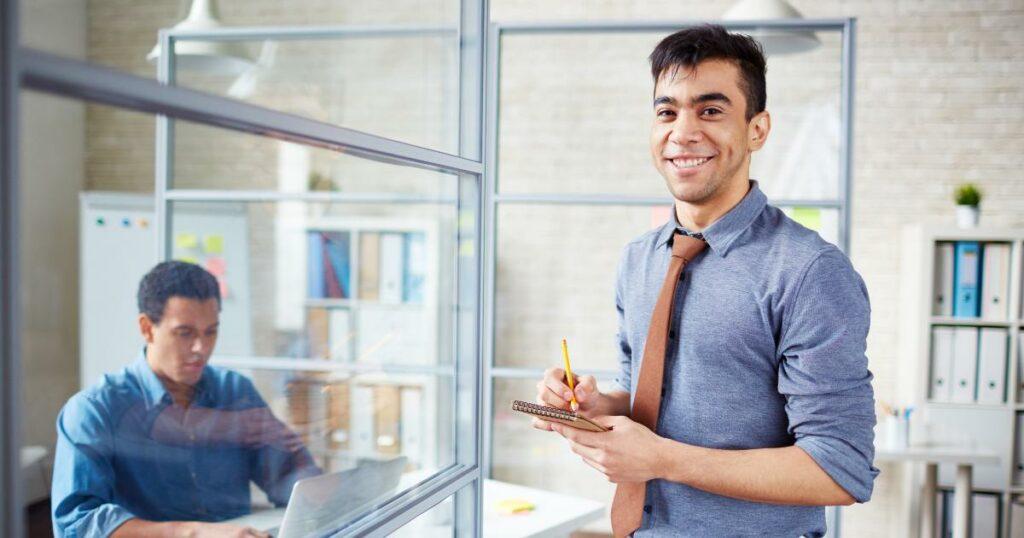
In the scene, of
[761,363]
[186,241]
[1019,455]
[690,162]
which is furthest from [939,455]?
[186,241]

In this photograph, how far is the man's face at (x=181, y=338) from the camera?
1.26 m

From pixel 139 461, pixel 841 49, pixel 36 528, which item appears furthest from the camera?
pixel 841 49

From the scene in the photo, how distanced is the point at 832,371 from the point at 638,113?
254cm

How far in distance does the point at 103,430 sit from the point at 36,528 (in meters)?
0.49

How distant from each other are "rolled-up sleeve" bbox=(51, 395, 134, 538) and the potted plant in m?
4.02

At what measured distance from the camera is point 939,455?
334 cm

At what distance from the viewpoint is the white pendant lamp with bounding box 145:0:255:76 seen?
1604 mm

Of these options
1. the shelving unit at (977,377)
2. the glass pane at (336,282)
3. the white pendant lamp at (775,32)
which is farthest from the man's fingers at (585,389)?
the shelving unit at (977,377)

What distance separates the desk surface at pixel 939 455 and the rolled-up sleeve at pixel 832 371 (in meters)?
2.33

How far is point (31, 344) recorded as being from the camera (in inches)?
25.8

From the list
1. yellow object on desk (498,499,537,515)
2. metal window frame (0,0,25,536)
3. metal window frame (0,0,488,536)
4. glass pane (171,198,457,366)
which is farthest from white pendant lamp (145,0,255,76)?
yellow object on desk (498,499,537,515)

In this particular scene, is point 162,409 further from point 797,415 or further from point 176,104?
point 797,415

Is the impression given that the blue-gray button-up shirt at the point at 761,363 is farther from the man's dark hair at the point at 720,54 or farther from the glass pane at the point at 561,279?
the glass pane at the point at 561,279

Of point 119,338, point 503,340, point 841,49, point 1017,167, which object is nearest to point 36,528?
point 119,338
